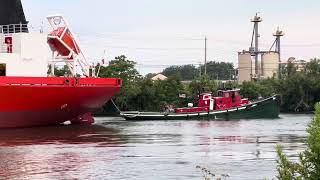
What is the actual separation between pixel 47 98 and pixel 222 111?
17.4m

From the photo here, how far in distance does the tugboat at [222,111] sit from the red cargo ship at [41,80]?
746 cm

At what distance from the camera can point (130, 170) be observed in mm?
15797

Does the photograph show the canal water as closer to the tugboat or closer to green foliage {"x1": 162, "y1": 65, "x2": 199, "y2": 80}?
the tugboat

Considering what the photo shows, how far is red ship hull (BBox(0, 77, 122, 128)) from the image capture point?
110ft

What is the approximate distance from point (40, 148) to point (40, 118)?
13.5 meters

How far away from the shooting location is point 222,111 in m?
48.3

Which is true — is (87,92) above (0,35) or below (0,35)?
below

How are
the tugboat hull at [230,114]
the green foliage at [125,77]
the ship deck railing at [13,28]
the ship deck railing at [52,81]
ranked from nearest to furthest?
the ship deck railing at [52,81] < the ship deck railing at [13,28] < the tugboat hull at [230,114] < the green foliage at [125,77]

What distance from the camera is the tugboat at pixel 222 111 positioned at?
48.3m

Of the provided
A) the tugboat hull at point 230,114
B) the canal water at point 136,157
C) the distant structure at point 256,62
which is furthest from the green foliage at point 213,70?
the canal water at point 136,157

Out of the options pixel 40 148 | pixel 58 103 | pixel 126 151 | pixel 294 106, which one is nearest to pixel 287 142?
pixel 126 151

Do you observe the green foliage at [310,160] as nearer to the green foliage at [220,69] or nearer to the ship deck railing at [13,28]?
the ship deck railing at [13,28]

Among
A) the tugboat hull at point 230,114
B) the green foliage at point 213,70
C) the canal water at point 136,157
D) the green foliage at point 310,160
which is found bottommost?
the canal water at point 136,157

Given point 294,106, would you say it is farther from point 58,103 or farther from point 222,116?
point 58,103
